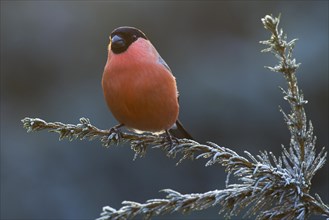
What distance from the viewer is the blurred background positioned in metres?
3.53

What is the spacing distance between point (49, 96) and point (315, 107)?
5.94 ft

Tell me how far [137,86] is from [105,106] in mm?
1974

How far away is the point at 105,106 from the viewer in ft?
11.9

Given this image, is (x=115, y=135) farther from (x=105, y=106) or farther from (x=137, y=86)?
(x=105, y=106)

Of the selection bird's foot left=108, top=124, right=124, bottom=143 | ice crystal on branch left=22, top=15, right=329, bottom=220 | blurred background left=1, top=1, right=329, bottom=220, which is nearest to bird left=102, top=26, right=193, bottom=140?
bird's foot left=108, top=124, right=124, bottom=143

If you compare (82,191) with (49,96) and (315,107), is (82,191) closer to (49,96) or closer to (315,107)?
(49,96)

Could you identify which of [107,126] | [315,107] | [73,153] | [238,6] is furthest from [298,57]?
[73,153]

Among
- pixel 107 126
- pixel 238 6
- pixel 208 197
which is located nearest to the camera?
pixel 208 197

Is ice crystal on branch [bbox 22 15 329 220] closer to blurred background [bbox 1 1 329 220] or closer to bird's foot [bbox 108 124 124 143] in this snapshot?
bird's foot [bbox 108 124 124 143]

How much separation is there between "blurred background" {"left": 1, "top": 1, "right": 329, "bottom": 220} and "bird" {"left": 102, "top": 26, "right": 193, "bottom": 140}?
5.27 feet

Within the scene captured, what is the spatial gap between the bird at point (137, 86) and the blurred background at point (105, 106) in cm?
161

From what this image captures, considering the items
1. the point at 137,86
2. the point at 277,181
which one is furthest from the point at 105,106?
the point at 277,181

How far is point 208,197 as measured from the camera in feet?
3.68

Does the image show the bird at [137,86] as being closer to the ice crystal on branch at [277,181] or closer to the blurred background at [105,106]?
the ice crystal on branch at [277,181]
